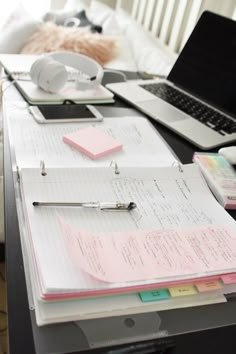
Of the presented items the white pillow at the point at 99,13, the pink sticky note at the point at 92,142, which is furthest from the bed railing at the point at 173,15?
the pink sticky note at the point at 92,142

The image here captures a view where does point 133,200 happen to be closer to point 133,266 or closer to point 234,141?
point 133,266

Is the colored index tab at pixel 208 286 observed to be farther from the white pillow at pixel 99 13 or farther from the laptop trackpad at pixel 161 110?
the white pillow at pixel 99 13

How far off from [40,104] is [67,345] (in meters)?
0.63

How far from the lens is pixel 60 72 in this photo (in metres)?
0.93

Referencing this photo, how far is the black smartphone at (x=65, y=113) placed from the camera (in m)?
0.83

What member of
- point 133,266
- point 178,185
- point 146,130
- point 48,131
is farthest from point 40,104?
point 133,266

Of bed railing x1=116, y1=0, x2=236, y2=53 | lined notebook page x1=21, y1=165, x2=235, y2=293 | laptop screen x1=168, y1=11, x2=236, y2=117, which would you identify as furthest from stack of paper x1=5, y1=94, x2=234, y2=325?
bed railing x1=116, y1=0, x2=236, y2=53

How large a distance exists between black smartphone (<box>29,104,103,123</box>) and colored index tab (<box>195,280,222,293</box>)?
1.61 ft

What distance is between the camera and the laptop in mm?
887

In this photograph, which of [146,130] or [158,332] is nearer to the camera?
[158,332]

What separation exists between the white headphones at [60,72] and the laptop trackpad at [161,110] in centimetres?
15

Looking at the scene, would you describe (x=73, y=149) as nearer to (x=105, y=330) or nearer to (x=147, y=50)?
(x=105, y=330)

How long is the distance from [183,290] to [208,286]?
1.3 inches

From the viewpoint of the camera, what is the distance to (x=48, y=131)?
0.78 meters
